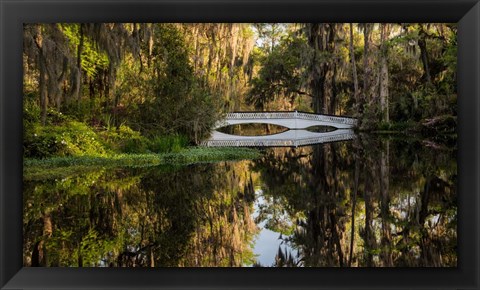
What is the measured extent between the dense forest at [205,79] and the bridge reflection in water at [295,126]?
1.14ft

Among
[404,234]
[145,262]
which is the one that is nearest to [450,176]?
[404,234]

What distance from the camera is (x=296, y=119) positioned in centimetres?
1284

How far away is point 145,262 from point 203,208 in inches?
61.4

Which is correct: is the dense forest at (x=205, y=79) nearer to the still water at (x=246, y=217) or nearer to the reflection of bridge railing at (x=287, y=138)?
the reflection of bridge railing at (x=287, y=138)

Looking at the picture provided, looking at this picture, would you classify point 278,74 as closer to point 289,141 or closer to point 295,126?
point 295,126

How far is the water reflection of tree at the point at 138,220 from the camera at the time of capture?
2.73 m

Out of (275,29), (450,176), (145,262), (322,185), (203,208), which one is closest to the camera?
(145,262)

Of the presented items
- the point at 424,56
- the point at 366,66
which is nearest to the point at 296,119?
the point at 366,66

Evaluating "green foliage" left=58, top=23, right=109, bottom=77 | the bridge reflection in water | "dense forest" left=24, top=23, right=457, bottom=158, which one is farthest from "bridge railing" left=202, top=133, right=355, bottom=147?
"green foliage" left=58, top=23, right=109, bottom=77

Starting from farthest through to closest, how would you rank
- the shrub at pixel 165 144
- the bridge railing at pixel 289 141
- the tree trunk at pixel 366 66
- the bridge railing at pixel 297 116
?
the tree trunk at pixel 366 66 < the bridge railing at pixel 297 116 < the bridge railing at pixel 289 141 < the shrub at pixel 165 144

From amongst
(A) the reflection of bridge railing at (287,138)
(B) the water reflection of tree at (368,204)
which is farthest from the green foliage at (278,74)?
(B) the water reflection of tree at (368,204)

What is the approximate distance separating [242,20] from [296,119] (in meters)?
11.5
